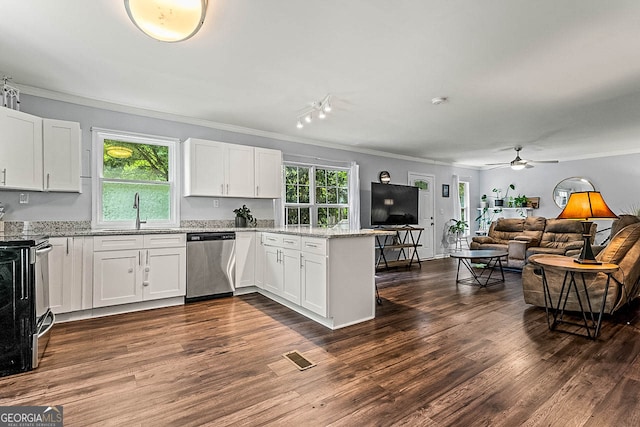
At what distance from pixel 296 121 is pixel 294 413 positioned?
148 inches

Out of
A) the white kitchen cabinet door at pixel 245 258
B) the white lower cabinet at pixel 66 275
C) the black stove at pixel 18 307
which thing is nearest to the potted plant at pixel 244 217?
the white kitchen cabinet door at pixel 245 258

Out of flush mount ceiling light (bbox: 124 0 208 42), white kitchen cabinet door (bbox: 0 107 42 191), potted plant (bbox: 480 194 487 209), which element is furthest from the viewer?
potted plant (bbox: 480 194 487 209)

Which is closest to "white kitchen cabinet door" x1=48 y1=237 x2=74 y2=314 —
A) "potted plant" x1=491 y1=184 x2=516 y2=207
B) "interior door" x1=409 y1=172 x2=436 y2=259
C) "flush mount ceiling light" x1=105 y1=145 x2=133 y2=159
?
"flush mount ceiling light" x1=105 y1=145 x2=133 y2=159

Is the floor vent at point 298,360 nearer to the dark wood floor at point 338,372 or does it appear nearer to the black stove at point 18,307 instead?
the dark wood floor at point 338,372

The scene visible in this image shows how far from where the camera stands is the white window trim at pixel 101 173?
149 inches

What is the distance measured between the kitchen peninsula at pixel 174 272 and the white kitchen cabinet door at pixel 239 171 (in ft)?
3.25

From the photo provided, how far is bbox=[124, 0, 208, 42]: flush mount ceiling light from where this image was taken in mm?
1823

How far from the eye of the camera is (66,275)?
124 inches

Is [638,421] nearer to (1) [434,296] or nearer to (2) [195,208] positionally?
(1) [434,296]

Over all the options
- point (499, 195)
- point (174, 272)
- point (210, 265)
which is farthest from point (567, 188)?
point (174, 272)

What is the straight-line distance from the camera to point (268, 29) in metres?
2.35

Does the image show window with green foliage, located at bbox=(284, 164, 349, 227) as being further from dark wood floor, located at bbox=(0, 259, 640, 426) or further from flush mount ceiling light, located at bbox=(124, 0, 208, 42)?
flush mount ceiling light, located at bbox=(124, 0, 208, 42)

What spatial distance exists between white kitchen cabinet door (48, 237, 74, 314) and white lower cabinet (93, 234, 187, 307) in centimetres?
20

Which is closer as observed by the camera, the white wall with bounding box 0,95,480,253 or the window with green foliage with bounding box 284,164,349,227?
the white wall with bounding box 0,95,480,253
